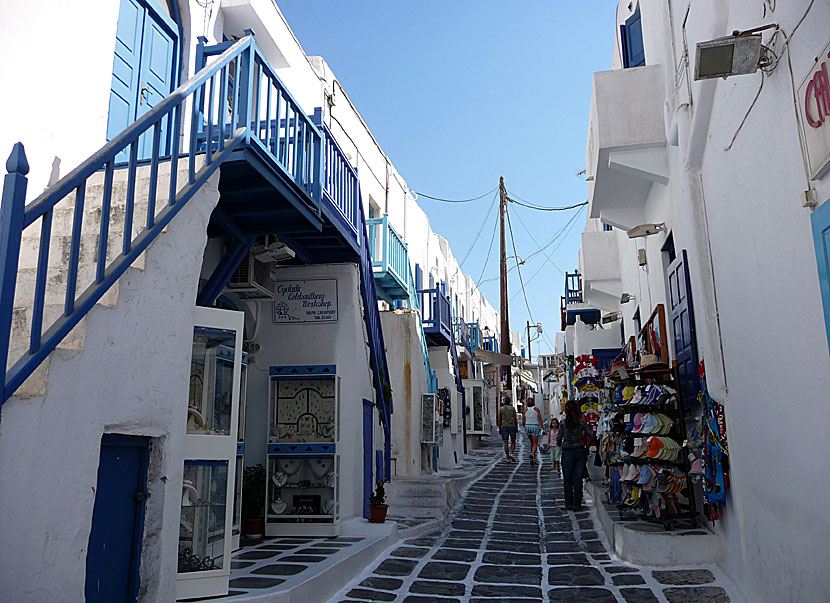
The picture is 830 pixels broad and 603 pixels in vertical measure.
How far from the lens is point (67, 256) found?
14.6 feet

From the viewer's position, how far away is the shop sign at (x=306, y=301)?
898cm

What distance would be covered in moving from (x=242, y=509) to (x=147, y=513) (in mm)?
3852

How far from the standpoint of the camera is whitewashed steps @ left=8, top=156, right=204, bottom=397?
3.68 meters

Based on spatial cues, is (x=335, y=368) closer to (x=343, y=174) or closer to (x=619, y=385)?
(x=343, y=174)

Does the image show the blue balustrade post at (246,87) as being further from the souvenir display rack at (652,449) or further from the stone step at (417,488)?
the stone step at (417,488)

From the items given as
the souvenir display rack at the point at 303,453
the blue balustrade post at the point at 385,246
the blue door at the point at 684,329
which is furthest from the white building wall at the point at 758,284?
the blue balustrade post at the point at 385,246

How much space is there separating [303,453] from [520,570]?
2968 mm

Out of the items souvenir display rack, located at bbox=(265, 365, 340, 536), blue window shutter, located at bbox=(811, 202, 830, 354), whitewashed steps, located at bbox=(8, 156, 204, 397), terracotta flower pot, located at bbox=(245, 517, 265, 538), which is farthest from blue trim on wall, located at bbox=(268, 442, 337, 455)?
blue window shutter, located at bbox=(811, 202, 830, 354)

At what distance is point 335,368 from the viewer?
28.5 ft

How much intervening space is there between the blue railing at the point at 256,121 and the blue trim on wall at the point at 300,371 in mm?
2499

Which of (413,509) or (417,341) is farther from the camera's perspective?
(417,341)

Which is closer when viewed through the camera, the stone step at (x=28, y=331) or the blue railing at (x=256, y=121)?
the stone step at (x=28, y=331)

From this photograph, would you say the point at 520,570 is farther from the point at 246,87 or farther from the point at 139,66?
the point at 139,66

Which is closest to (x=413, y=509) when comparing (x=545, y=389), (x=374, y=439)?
(x=374, y=439)
